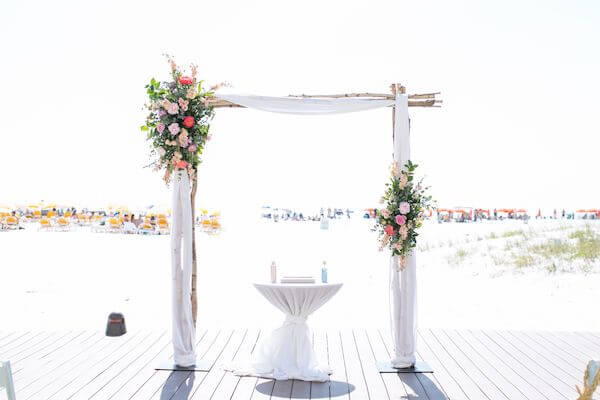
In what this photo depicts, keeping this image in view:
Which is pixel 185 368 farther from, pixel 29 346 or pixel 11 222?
pixel 11 222

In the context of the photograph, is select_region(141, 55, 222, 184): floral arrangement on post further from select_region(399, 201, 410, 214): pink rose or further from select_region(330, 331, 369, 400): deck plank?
select_region(330, 331, 369, 400): deck plank

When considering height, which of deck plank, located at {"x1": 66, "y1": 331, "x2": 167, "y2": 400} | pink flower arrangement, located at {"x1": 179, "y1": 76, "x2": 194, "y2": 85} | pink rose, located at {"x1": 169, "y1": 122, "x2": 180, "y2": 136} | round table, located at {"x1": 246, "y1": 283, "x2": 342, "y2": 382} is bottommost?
deck plank, located at {"x1": 66, "y1": 331, "x2": 167, "y2": 400}

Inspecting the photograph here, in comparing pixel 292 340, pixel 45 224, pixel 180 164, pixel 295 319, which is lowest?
pixel 292 340

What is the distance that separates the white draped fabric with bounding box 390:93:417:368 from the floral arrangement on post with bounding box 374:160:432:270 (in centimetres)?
10

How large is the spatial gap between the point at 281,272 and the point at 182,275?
113 centimetres

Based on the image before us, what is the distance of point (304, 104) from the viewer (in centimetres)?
604

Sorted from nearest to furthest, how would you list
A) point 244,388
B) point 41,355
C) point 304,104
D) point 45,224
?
point 244,388 → point 304,104 → point 41,355 → point 45,224

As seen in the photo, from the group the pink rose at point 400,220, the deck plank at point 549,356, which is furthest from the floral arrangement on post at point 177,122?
the deck plank at point 549,356

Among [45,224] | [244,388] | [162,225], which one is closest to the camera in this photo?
[244,388]

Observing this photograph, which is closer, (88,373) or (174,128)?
(88,373)

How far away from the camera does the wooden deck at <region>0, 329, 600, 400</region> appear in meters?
5.07

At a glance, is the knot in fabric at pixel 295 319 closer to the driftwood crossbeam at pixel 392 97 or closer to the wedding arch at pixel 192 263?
the wedding arch at pixel 192 263

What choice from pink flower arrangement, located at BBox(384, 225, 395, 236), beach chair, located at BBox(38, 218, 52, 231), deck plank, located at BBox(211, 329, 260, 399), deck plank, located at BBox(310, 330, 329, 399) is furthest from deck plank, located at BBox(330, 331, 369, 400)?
beach chair, located at BBox(38, 218, 52, 231)

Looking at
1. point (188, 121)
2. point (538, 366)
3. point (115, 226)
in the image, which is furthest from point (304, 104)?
point (115, 226)
